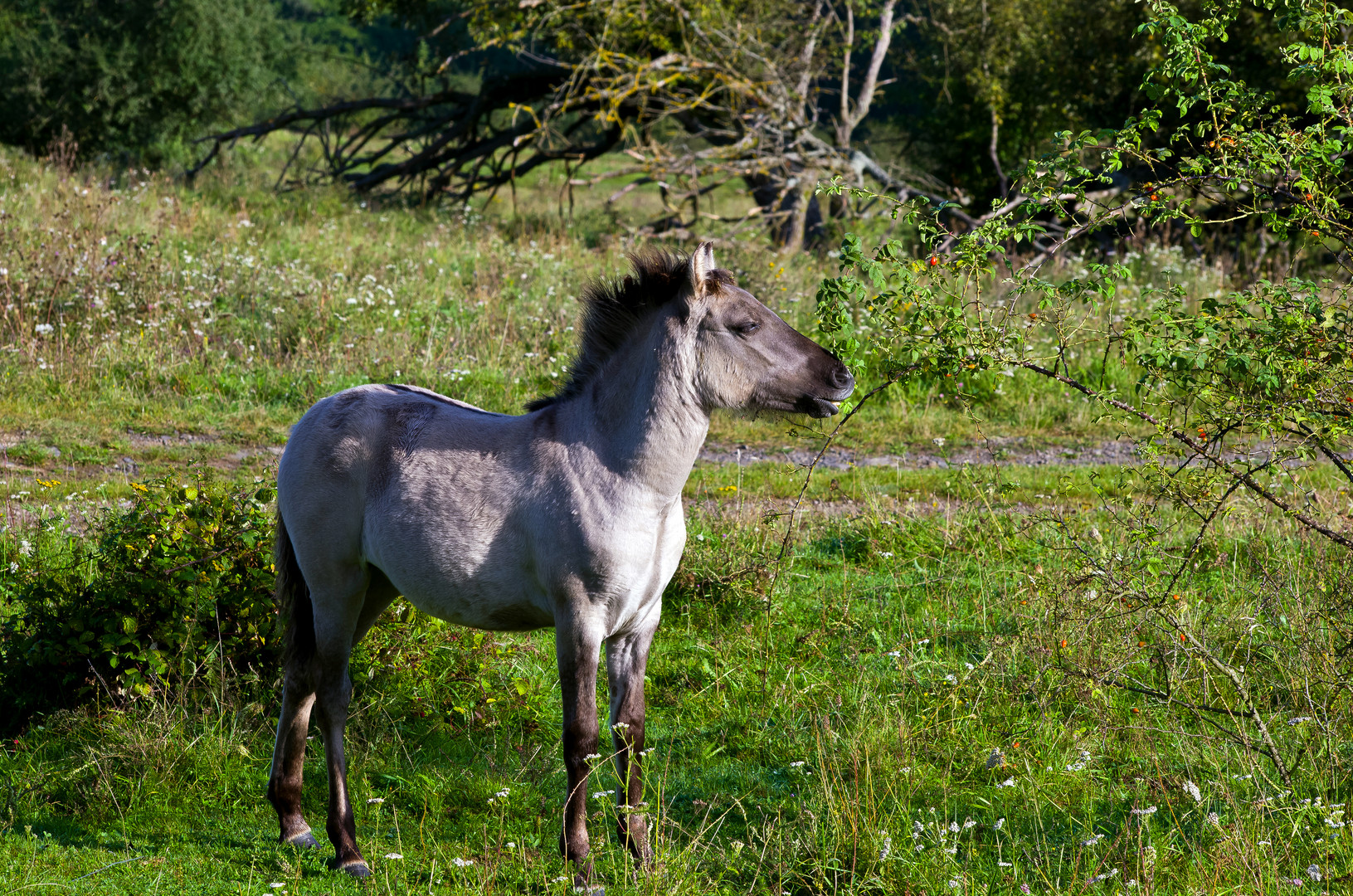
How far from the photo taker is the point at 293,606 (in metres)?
4.68

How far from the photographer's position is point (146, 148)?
23656 mm

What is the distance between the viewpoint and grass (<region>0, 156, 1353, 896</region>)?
414 centimetres

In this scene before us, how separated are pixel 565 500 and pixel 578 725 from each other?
0.82m

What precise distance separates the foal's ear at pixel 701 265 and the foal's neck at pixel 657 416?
172 mm

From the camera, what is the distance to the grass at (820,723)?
414 cm

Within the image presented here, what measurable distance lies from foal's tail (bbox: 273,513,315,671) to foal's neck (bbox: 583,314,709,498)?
1485 millimetres

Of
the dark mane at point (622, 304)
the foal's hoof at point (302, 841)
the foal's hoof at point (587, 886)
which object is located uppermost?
the dark mane at point (622, 304)

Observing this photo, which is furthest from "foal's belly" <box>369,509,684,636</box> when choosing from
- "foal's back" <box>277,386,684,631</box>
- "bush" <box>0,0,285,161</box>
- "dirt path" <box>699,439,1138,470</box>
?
"bush" <box>0,0,285,161</box>

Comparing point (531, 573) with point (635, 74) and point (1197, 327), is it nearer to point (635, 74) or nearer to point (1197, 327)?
point (1197, 327)

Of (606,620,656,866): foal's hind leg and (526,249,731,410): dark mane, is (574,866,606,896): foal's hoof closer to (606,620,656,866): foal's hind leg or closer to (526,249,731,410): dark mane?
(606,620,656,866): foal's hind leg

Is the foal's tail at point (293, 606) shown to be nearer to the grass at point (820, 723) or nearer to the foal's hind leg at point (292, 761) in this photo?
the foal's hind leg at point (292, 761)

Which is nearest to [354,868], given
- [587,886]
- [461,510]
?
[587,886]

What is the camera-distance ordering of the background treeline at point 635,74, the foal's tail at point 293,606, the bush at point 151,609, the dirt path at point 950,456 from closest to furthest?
1. the foal's tail at point 293,606
2. the bush at point 151,609
3. the dirt path at point 950,456
4. the background treeline at point 635,74

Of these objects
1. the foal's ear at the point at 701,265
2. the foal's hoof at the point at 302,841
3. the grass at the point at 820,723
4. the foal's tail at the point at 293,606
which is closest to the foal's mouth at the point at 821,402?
the grass at the point at 820,723
